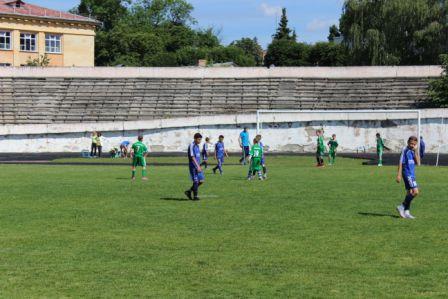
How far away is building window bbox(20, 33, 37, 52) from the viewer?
324 feet

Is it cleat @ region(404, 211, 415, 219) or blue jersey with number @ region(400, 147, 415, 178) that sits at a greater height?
blue jersey with number @ region(400, 147, 415, 178)

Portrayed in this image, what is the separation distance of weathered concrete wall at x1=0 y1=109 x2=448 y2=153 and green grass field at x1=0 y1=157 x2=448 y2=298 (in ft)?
100

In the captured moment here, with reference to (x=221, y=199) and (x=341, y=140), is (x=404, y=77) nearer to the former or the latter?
(x=341, y=140)

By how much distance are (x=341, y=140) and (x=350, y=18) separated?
24.8 meters

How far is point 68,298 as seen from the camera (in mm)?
11117

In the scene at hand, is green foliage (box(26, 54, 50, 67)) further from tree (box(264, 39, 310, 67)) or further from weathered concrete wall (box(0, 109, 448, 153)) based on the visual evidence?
tree (box(264, 39, 310, 67))

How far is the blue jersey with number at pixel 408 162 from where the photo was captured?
20.0 m

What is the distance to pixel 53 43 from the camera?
101688mm

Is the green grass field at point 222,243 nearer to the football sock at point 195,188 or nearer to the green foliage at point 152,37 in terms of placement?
the football sock at point 195,188

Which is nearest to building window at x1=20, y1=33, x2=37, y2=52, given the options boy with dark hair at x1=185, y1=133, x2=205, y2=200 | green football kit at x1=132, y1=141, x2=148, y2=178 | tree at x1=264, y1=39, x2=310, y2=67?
tree at x1=264, y1=39, x2=310, y2=67

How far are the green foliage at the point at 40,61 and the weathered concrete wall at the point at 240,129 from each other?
1054 inches

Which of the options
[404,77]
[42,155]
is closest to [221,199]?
[42,155]

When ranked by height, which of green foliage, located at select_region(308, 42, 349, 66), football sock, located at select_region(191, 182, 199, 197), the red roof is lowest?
football sock, located at select_region(191, 182, 199, 197)

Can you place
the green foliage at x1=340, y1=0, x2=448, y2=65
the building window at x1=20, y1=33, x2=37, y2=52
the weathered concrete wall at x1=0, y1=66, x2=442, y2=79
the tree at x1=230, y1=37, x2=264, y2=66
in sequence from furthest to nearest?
the tree at x1=230, y1=37, x2=264, y2=66 → the building window at x1=20, y1=33, x2=37, y2=52 → the green foliage at x1=340, y1=0, x2=448, y2=65 → the weathered concrete wall at x1=0, y1=66, x2=442, y2=79
